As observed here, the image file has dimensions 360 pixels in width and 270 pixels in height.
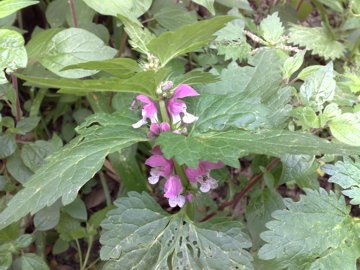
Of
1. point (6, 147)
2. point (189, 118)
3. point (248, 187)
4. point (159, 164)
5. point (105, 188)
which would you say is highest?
point (189, 118)

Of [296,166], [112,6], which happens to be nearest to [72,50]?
[112,6]

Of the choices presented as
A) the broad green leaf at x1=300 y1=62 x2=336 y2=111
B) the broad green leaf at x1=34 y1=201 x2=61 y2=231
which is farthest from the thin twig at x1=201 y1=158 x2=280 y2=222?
the broad green leaf at x1=34 y1=201 x2=61 y2=231

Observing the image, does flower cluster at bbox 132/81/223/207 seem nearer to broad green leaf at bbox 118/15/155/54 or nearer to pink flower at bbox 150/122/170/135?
pink flower at bbox 150/122/170/135

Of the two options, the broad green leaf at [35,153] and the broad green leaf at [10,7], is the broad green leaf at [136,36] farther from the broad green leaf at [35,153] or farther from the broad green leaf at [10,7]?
the broad green leaf at [35,153]

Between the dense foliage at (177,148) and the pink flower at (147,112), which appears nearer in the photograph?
the dense foliage at (177,148)

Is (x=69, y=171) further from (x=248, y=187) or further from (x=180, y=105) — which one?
(x=248, y=187)

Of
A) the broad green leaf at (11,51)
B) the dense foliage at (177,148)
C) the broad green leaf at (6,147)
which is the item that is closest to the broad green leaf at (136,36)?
the dense foliage at (177,148)
